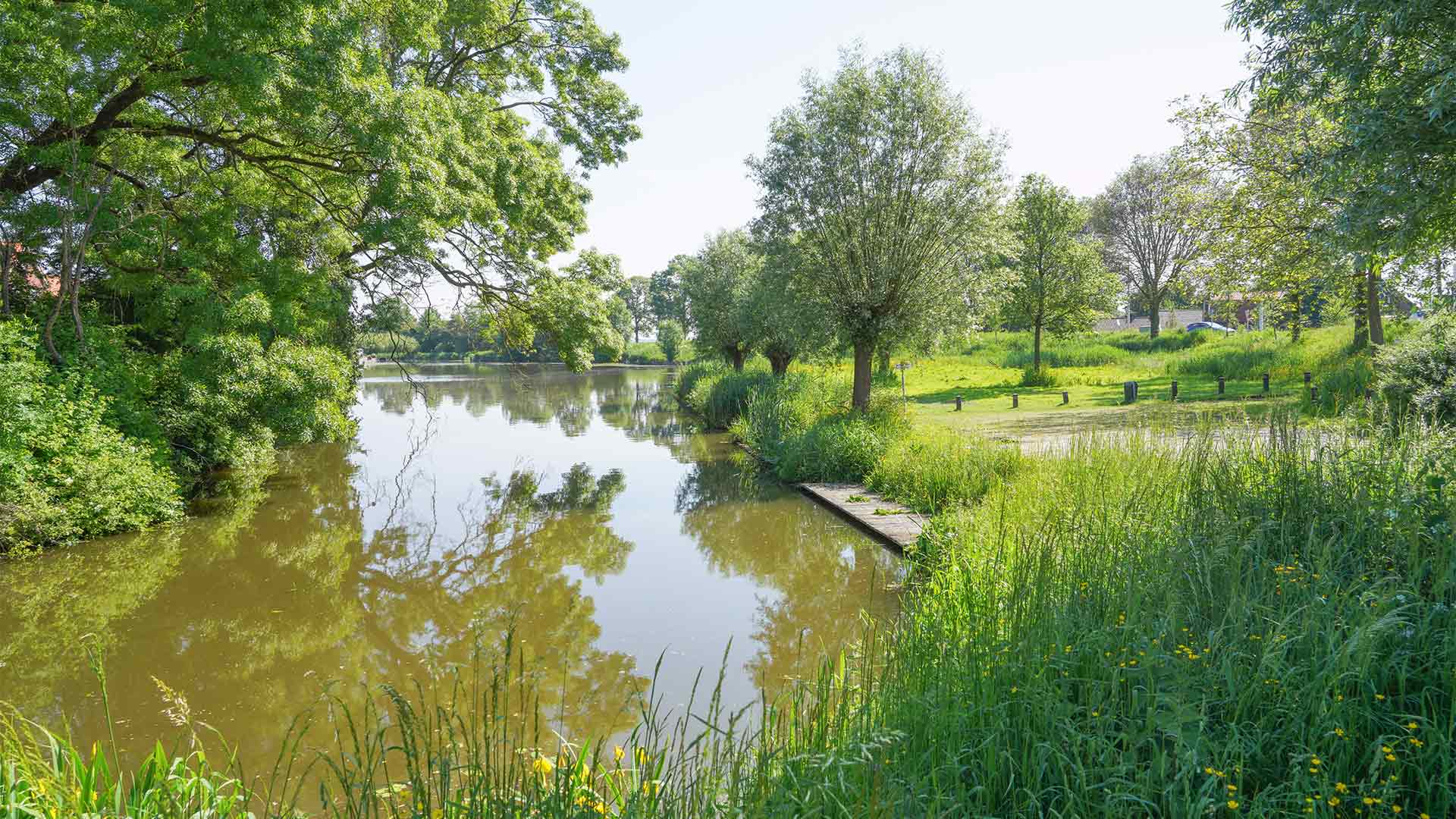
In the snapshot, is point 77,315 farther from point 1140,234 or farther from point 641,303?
point 641,303

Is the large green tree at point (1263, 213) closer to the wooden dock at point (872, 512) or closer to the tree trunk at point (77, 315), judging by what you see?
the wooden dock at point (872, 512)

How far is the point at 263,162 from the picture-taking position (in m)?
12.0

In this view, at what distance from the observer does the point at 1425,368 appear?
33.0 ft

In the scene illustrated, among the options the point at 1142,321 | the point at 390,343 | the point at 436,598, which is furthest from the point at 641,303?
the point at 436,598

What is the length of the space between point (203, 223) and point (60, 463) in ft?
15.5

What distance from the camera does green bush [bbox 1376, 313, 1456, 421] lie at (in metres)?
9.04

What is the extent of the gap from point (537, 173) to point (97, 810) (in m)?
13.3

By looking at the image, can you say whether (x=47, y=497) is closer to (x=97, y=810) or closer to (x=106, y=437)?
(x=106, y=437)

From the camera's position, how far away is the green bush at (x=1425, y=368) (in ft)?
29.7

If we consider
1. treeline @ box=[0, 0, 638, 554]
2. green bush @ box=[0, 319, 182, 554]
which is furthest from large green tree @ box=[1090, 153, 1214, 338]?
green bush @ box=[0, 319, 182, 554]

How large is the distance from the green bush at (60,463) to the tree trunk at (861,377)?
1176cm

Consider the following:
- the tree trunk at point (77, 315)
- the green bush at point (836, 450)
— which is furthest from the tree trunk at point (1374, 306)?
the tree trunk at point (77, 315)

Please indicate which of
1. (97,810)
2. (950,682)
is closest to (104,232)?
(97,810)

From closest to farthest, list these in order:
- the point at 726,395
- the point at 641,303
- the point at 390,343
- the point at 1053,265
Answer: the point at 390,343 < the point at 726,395 < the point at 1053,265 < the point at 641,303
